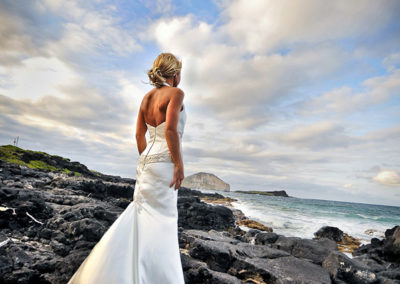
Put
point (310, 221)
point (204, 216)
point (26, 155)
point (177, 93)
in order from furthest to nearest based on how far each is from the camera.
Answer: point (26, 155)
point (310, 221)
point (204, 216)
point (177, 93)

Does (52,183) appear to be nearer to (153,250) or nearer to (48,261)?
(48,261)

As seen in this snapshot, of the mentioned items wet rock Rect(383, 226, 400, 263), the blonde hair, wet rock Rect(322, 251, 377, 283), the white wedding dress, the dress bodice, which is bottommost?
wet rock Rect(383, 226, 400, 263)

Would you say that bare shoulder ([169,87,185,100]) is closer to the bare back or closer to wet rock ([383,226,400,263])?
the bare back

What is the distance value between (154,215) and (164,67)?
5.47 ft

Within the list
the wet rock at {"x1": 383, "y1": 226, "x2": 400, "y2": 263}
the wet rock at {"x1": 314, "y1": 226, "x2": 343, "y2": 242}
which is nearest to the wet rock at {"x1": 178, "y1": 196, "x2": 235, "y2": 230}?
the wet rock at {"x1": 314, "y1": 226, "x2": 343, "y2": 242}

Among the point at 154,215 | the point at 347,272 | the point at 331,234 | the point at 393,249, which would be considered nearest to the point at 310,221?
the point at 331,234

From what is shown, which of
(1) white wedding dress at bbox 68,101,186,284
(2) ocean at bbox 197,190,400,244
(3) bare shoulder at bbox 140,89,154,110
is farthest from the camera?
(2) ocean at bbox 197,190,400,244

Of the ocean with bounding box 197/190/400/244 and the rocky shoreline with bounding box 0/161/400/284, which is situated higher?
the rocky shoreline with bounding box 0/161/400/284

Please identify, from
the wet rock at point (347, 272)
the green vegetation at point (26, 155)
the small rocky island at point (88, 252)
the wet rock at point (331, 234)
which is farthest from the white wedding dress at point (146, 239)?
the green vegetation at point (26, 155)

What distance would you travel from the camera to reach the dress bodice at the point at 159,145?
2.70 m

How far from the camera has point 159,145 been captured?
2775 mm

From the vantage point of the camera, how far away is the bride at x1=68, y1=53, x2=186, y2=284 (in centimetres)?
234

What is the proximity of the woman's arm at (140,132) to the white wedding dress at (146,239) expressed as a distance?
46 centimetres

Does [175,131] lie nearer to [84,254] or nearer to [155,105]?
[155,105]
